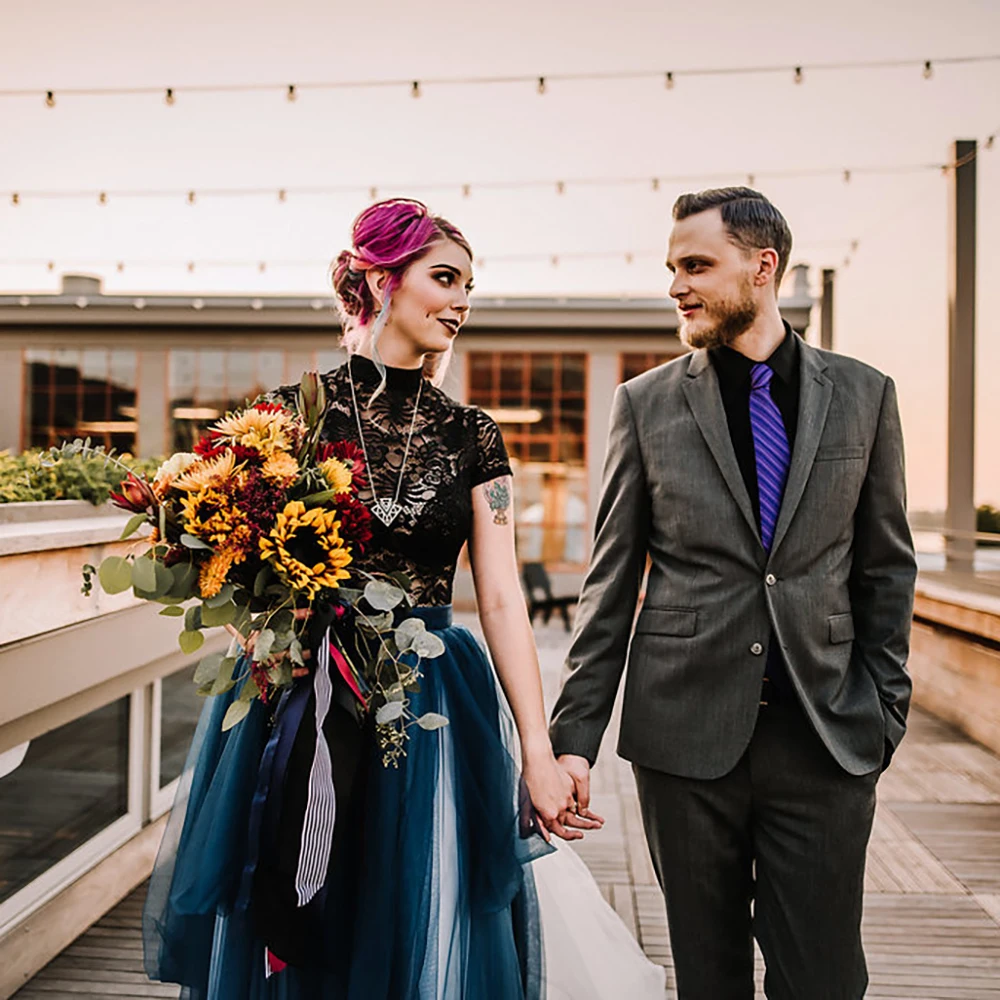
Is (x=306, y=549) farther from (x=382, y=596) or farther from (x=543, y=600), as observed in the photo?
(x=543, y=600)

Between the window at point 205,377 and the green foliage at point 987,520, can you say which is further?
the window at point 205,377

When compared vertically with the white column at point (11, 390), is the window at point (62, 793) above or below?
below

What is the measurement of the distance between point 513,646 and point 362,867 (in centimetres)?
45

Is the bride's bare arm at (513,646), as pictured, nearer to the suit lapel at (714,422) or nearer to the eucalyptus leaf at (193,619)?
the suit lapel at (714,422)

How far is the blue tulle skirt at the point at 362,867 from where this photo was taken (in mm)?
1443

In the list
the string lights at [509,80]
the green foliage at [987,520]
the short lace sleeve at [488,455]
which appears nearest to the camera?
the short lace sleeve at [488,455]

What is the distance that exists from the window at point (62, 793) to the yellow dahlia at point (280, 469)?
1.61m

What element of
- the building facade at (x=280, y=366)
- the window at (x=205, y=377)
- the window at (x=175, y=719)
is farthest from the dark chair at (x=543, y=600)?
the window at (x=175, y=719)

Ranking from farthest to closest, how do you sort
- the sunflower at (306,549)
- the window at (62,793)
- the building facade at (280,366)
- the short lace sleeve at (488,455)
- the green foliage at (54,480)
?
1. the building facade at (280,366)
2. the green foliage at (54,480)
3. the window at (62,793)
4. the short lace sleeve at (488,455)
5. the sunflower at (306,549)

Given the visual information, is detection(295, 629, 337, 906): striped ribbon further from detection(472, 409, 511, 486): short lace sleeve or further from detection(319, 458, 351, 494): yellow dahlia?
detection(472, 409, 511, 486): short lace sleeve

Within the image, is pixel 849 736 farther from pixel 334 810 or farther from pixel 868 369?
pixel 334 810

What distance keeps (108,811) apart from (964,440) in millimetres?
5555

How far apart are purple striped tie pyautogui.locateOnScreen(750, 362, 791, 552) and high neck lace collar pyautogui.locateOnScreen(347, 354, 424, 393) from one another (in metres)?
0.64

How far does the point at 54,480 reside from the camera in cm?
301
